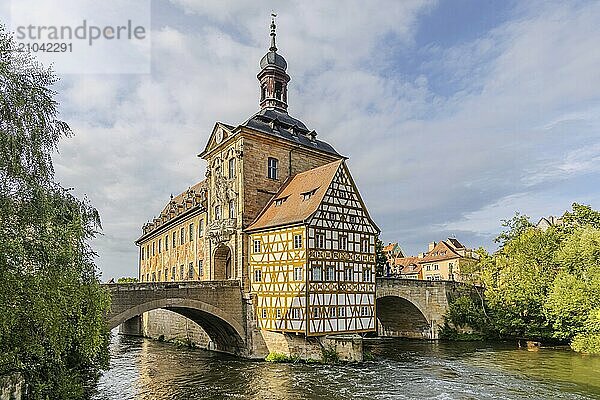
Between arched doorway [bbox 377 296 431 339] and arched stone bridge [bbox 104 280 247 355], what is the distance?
11273 millimetres

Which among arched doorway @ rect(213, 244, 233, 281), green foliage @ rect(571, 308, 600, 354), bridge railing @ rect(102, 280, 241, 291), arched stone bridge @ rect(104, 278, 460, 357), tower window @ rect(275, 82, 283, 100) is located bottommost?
green foliage @ rect(571, 308, 600, 354)

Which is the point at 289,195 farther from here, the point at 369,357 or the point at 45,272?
the point at 45,272

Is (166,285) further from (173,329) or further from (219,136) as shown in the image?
(173,329)

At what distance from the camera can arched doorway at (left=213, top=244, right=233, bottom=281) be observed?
3012cm

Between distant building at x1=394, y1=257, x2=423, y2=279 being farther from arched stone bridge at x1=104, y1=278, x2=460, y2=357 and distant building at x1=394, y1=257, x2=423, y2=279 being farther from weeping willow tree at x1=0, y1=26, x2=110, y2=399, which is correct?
weeping willow tree at x1=0, y1=26, x2=110, y2=399

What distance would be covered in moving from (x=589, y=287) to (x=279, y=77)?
21.3 meters

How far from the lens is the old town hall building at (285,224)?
24.3 m

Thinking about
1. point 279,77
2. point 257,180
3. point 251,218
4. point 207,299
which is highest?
point 279,77

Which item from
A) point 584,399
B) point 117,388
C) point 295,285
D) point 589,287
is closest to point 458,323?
point 589,287

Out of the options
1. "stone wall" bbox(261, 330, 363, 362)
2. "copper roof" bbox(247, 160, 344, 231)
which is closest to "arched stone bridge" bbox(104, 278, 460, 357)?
"stone wall" bbox(261, 330, 363, 362)

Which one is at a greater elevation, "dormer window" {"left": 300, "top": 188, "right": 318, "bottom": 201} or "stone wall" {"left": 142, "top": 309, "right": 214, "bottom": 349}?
"dormer window" {"left": 300, "top": 188, "right": 318, "bottom": 201}

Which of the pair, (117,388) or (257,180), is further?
(257,180)

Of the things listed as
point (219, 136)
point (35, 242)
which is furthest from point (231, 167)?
point (35, 242)

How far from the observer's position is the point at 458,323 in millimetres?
35156
